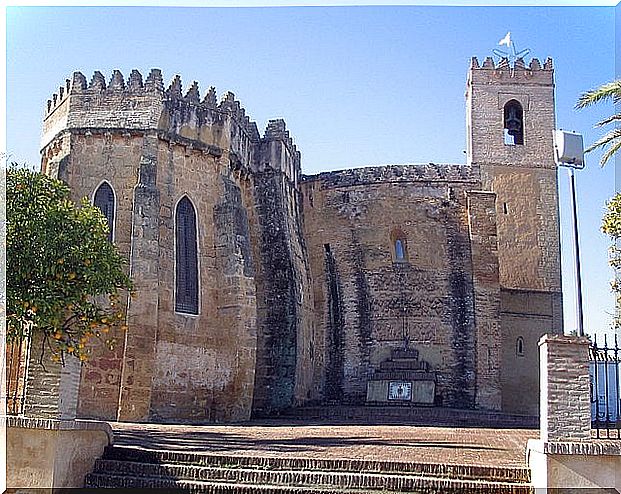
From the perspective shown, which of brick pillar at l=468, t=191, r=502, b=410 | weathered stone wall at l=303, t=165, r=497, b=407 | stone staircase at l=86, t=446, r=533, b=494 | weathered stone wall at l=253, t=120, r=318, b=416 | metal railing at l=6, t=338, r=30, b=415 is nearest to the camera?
stone staircase at l=86, t=446, r=533, b=494

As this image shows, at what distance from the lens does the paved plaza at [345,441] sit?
437 inches

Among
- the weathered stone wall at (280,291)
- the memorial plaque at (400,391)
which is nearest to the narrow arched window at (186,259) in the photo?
the weathered stone wall at (280,291)

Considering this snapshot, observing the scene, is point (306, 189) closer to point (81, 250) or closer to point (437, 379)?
point (437, 379)

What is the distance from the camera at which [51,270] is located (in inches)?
451

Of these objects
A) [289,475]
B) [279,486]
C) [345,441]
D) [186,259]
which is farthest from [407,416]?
[279,486]

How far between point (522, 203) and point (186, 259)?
12.4 meters

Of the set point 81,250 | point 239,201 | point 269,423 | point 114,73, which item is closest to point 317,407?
point 269,423

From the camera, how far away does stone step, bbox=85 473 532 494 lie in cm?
944

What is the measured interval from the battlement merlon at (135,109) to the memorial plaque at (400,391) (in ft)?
27.7

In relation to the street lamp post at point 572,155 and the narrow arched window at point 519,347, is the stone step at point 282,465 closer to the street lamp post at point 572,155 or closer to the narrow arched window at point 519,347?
the street lamp post at point 572,155

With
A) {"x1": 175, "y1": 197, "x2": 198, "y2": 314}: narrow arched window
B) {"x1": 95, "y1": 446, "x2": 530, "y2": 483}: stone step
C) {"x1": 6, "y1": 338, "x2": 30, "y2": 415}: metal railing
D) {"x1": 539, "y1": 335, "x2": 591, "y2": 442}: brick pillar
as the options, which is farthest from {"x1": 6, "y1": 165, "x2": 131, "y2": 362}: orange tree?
{"x1": 175, "y1": 197, "x2": 198, "y2": 314}: narrow arched window

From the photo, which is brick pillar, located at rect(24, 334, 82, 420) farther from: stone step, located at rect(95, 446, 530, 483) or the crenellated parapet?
the crenellated parapet

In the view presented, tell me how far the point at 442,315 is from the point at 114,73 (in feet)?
39.3

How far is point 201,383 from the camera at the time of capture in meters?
19.3
